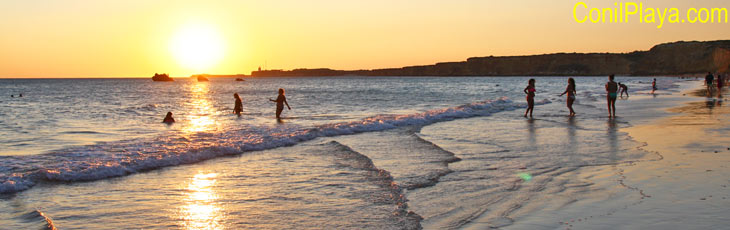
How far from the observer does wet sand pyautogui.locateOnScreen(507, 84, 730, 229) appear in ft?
17.1

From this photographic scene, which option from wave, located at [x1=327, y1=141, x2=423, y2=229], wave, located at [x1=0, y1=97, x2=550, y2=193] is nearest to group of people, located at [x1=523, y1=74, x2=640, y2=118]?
wave, located at [x1=0, y1=97, x2=550, y2=193]

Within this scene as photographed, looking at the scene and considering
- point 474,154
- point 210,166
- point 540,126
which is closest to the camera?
point 210,166

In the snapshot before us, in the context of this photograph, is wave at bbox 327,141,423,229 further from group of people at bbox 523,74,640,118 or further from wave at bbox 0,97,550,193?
group of people at bbox 523,74,640,118

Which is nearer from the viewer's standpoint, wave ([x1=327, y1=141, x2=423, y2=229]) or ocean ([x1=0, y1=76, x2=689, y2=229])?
wave ([x1=327, y1=141, x2=423, y2=229])

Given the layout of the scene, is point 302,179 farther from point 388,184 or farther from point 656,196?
point 656,196

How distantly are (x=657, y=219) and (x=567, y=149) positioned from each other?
558 centimetres

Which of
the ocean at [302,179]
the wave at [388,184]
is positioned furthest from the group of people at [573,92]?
the wave at [388,184]

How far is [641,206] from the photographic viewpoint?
5777 millimetres

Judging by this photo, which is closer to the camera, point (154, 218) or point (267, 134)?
point (154, 218)

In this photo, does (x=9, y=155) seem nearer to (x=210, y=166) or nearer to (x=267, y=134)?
(x=210, y=166)

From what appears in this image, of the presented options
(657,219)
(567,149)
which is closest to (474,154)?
(567,149)

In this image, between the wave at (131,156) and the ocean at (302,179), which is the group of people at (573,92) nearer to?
the ocean at (302,179)

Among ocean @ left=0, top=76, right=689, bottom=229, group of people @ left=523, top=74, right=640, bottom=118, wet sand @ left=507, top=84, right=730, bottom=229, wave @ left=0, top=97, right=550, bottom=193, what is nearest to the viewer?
wet sand @ left=507, top=84, right=730, bottom=229

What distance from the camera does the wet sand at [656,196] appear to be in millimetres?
5215
